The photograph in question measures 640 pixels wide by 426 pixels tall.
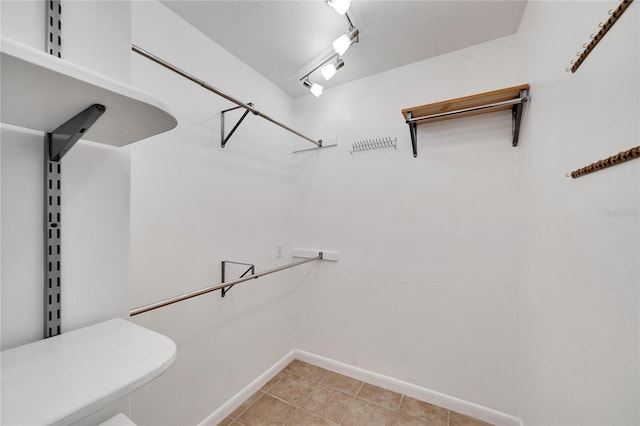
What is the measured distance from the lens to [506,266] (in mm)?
1648

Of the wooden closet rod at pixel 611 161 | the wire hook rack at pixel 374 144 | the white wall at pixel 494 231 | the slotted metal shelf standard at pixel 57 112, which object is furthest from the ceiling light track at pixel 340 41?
the wooden closet rod at pixel 611 161

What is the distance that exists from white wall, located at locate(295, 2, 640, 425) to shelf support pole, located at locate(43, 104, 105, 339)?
1.47 m

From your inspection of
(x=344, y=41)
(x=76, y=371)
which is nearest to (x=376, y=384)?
(x=76, y=371)

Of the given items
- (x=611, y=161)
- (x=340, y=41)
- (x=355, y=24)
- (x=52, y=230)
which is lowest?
(x=52, y=230)

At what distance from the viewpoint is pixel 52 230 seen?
0.66 meters

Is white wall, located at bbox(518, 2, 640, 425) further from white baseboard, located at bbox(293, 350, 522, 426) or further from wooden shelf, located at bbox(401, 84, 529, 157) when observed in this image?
white baseboard, located at bbox(293, 350, 522, 426)

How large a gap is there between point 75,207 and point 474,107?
206 centimetres

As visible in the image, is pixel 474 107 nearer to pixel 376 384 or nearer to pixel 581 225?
pixel 581 225

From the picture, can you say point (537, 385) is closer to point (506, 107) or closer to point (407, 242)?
point (407, 242)

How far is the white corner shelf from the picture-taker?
1.37 ft

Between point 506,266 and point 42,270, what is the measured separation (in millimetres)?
2227

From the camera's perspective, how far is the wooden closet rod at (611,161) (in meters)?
0.58

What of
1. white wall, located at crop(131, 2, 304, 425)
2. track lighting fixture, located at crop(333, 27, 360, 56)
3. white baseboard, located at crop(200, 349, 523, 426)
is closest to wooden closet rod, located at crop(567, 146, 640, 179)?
track lighting fixture, located at crop(333, 27, 360, 56)

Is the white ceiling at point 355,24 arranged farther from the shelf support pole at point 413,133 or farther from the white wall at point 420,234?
the shelf support pole at point 413,133
